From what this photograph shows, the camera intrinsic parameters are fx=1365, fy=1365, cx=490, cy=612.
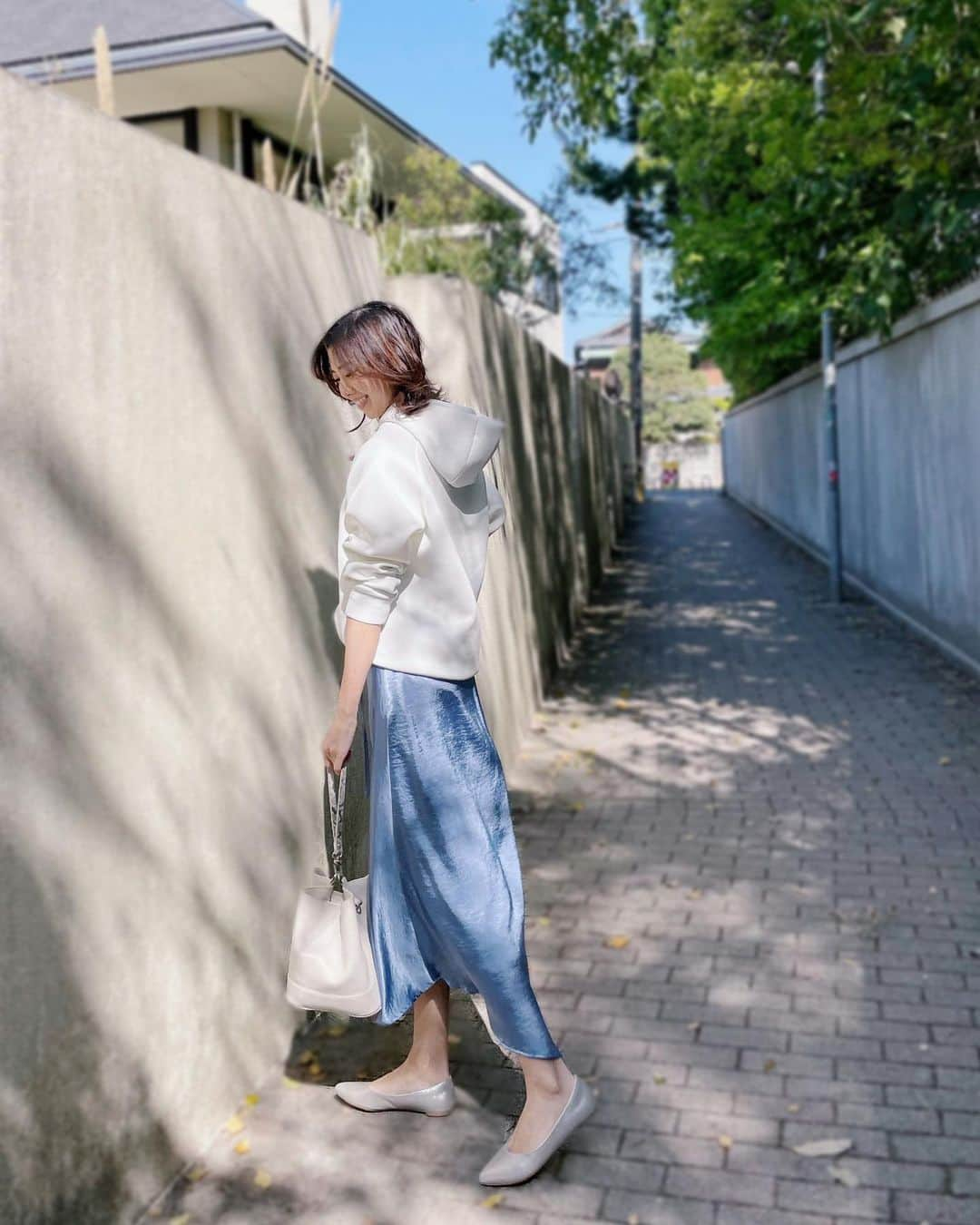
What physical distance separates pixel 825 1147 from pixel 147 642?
6.87ft

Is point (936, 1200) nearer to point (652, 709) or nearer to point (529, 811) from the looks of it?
point (529, 811)

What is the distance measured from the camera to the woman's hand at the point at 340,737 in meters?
3.14

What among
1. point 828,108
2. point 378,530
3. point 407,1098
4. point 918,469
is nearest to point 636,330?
point 918,469

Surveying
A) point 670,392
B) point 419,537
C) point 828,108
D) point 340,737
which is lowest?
point 340,737

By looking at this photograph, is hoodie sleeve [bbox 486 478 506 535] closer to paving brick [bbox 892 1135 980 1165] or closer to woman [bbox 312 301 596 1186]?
woman [bbox 312 301 596 1186]

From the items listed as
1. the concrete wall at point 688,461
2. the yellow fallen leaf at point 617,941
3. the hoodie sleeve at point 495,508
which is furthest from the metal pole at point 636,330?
the hoodie sleeve at point 495,508

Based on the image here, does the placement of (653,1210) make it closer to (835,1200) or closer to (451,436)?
(835,1200)

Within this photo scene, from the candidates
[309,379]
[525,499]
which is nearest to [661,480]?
[525,499]

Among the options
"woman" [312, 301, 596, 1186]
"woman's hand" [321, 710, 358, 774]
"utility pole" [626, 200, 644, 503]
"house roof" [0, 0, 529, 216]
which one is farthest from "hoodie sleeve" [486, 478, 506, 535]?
"utility pole" [626, 200, 644, 503]

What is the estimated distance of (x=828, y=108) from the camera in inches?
356

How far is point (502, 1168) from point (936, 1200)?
1.01 meters

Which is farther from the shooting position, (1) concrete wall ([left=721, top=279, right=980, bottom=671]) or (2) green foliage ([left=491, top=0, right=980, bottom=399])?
(1) concrete wall ([left=721, top=279, right=980, bottom=671])

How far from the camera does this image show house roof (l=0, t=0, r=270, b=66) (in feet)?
44.9

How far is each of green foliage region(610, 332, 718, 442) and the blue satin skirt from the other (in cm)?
7126
